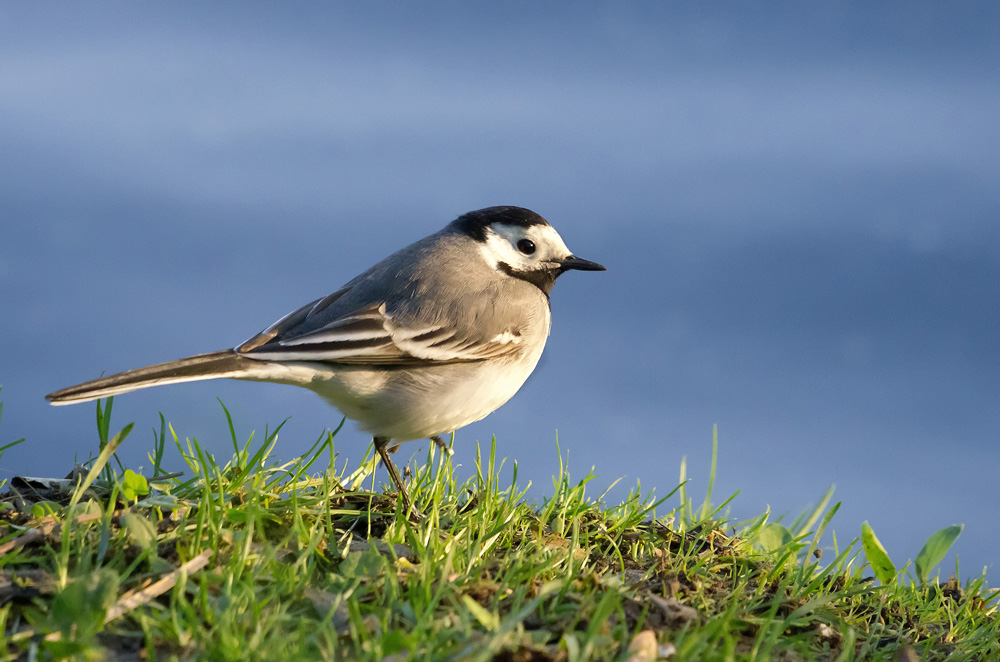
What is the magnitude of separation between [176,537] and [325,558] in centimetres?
84

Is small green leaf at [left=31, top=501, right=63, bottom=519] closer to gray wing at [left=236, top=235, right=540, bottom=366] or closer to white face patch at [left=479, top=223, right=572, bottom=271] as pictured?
gray wing at [left=236, top=235, right=540, bottom=366]

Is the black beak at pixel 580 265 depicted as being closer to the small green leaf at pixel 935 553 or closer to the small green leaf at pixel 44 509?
the small green leaf at pixel 935 553

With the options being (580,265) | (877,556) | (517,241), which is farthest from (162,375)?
(877,556)

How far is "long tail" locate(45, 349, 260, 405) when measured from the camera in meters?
5.70

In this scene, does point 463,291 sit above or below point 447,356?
above

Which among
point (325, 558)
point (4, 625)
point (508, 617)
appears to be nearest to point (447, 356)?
point (325, 558)

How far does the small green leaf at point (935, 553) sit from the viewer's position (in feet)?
22.0

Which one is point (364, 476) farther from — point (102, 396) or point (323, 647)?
point (323, 647)

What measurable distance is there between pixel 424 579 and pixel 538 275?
13.9ft

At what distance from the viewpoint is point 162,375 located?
19.2 feet

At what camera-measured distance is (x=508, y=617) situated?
422 cm

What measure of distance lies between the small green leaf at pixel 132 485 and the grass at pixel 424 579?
0.5 inches

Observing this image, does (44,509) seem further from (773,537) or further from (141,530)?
(773,537)

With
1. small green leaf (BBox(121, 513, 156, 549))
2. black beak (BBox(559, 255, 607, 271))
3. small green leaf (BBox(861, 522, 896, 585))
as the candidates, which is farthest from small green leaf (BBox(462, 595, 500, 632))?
black beak (BBox(559, 255, 607, 271))
